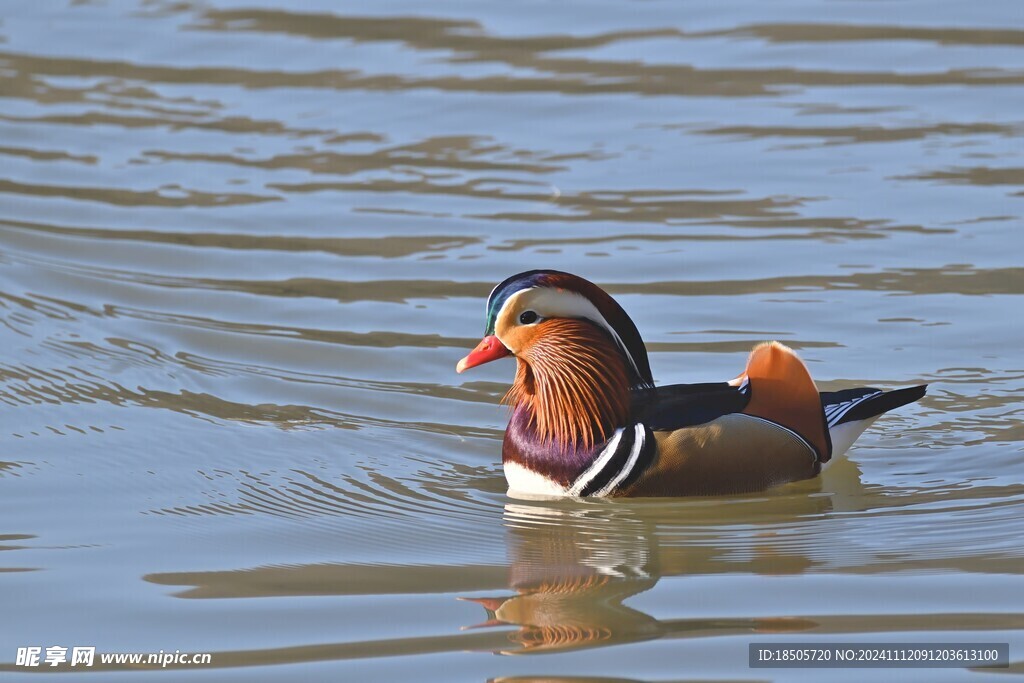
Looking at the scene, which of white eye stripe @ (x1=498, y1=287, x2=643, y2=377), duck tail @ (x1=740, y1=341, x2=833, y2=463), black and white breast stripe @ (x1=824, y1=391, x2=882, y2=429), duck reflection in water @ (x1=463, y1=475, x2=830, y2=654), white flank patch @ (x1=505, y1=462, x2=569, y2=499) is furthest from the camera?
black and white breast stripe @ (x1=824, y1=391, x2=882, y2=429)

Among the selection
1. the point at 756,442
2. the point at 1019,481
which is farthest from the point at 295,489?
the point at 1019,481

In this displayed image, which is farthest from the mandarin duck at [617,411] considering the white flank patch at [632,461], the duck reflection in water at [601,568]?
the duck reflection in water at [601,568]

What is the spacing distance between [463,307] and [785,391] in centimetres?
289

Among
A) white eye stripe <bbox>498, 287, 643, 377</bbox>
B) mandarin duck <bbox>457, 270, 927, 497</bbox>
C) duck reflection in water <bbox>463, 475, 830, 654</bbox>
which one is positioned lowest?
duck reflection in water <bbox>463, 475, 830, 654</bbox>

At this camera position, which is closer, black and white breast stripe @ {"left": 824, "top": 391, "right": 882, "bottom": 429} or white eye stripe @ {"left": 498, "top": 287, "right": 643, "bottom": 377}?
white eye stripe @ {"left": 498, "top": 287, "right": 643, "bottom": 377}

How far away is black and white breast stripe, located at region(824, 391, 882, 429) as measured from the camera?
22.6 ft

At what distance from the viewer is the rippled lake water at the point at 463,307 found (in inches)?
215

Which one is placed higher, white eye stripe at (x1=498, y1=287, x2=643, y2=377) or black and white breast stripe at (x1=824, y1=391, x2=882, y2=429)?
white eye stripe at (x1=498, y1=287, x2=643, y2=377)

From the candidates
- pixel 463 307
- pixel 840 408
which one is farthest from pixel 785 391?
pixel 463 307

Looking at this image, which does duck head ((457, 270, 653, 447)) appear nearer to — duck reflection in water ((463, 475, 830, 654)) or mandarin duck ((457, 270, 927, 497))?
mandarin duck ((457, 270, 927, 497))

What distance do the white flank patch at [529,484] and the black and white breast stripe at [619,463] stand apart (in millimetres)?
69

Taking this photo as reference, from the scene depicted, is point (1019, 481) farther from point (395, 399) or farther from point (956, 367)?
point (395, 399)

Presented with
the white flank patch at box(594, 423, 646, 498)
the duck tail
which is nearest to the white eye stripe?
the white flank patch at box(594, 423, 646, 498)

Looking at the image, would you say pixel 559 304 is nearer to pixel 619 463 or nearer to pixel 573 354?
pixel 573 354
